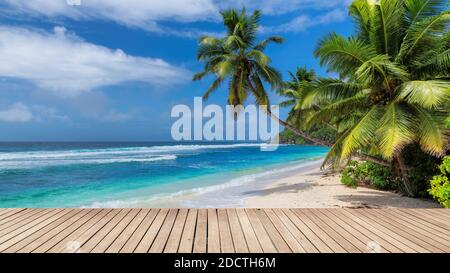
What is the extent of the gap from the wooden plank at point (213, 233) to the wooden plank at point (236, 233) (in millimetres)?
160

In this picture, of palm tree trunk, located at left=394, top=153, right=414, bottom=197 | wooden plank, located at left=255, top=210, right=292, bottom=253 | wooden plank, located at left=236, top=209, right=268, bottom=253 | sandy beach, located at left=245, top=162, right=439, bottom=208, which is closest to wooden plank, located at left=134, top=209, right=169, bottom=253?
wooden plank, located at left=236, top=209, right=268, bottom=253

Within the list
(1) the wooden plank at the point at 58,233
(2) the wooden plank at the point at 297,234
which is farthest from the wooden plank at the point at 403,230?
(1) the wooden plank at the point at 58,233

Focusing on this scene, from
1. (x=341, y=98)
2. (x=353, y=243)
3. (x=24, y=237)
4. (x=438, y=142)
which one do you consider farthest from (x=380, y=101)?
(x=24, y=237)

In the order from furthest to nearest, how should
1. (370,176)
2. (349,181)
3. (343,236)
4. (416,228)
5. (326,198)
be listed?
(349,181)
(370,176)
(326,198)
(416,228)
(343,236)

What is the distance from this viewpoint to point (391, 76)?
7953 millimetres

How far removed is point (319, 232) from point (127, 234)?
2.02 metres

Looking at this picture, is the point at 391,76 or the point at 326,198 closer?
the point at 391,76

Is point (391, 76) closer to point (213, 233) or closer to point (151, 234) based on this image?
point (213, 233)

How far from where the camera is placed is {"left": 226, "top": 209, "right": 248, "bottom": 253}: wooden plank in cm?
300

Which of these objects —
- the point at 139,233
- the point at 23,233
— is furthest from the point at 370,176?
the point at 23,233

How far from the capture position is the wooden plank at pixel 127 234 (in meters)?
2.98

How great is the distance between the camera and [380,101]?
8484 mm
